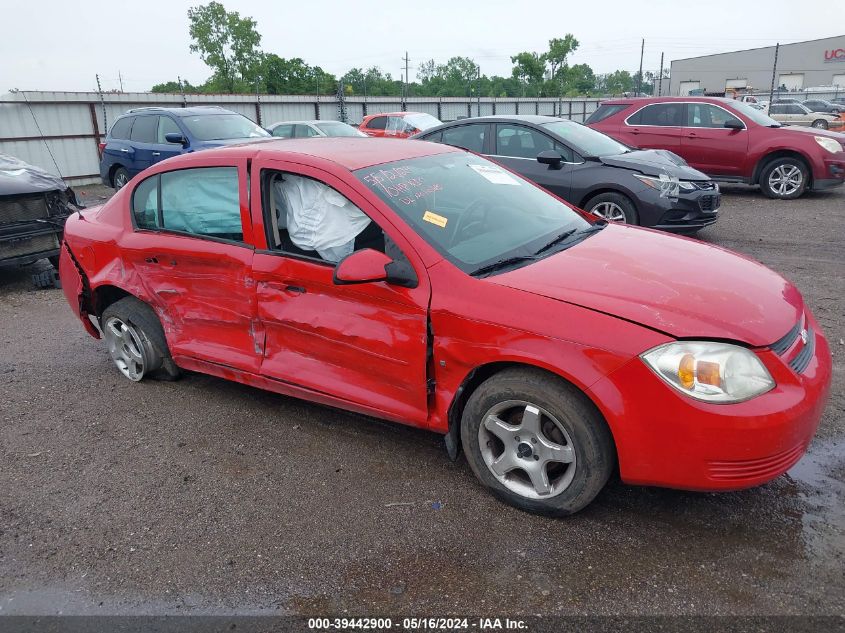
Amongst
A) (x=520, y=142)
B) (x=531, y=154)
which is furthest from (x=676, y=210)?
(x=520, y=142)

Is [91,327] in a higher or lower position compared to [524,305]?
lower

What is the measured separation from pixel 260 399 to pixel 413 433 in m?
1.17

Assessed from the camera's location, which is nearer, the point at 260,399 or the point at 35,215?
the point at 260,399

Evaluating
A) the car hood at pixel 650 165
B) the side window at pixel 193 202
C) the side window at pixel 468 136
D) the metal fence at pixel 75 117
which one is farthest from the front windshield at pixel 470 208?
the metal fence at pixel 75 117

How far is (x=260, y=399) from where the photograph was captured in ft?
14.5

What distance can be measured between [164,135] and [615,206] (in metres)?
8.51

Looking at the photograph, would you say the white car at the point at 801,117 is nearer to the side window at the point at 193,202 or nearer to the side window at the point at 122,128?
the side window at the point at 122,128

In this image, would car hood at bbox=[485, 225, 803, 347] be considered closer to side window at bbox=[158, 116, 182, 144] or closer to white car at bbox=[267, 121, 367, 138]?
side window at bbox=[158, 116, 182, 144]

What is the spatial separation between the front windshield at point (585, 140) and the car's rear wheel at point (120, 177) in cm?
886

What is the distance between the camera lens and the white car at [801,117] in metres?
22.9

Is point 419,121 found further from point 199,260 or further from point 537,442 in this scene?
point 537,442

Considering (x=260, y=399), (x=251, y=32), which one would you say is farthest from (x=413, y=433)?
(x=251, y=32)

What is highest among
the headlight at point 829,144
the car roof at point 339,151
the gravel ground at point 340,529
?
the car roof at point 339,151

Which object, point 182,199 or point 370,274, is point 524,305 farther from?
point 182,199
